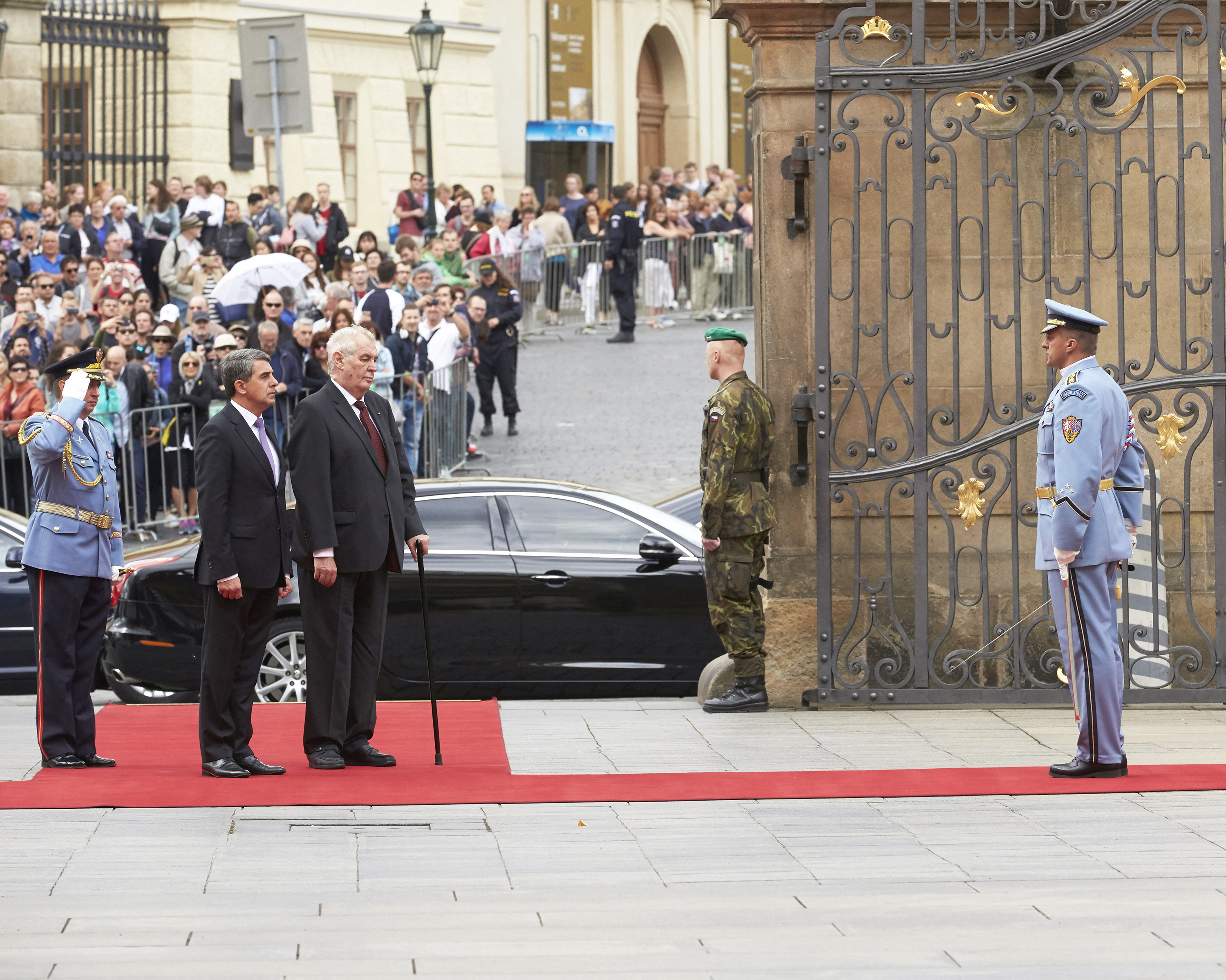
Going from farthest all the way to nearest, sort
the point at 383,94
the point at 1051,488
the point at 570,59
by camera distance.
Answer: the point at 570,59
the point at 383,94
the point at 1051,488

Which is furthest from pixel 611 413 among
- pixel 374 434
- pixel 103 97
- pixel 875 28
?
pixel 374 434

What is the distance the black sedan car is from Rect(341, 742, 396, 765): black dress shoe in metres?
Result: 2.35

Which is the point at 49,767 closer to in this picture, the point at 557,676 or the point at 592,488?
the point at 557,676

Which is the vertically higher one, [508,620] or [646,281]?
[646,281]

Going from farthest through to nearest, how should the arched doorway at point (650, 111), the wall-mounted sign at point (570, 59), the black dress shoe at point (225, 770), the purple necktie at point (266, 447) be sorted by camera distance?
the arched doorway at point (650, 111) < the wall-mounted sign at point (570, 59) < the purple necktie at point (266, 447) < the black dress shoe at point (225, 770)

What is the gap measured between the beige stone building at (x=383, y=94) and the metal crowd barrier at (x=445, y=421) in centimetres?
817

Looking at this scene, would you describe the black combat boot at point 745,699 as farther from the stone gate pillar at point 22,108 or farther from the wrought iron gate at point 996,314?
the stone gate pillar at point 22,108

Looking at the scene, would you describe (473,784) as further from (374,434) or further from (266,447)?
(266,447)

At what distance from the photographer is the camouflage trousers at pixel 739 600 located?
9.71 m

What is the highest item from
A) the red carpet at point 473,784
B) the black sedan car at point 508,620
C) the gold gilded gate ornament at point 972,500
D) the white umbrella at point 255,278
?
the white umbrella at point 255,278

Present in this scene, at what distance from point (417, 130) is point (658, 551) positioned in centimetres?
2587

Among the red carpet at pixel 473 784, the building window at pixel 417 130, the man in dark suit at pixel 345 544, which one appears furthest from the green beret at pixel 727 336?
the building window at pixel 417 130

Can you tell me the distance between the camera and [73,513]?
8.66 m

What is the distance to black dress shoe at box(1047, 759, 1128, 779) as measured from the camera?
8.00 meters
